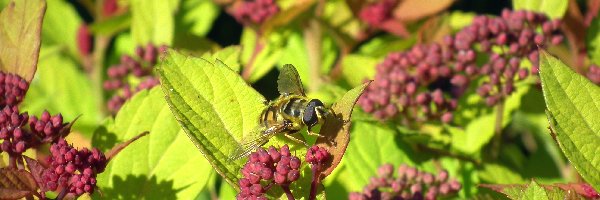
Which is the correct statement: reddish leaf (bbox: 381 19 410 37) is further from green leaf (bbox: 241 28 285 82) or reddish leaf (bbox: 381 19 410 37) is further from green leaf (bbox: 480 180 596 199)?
green leaf (bbox: 480 180 596 199)

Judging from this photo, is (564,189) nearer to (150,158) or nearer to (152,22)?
(150,158)

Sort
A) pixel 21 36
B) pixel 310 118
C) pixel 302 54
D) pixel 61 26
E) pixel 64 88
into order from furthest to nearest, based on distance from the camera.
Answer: pixel 61 26, pixel 64 88, pixel 302 54, pixel 21 36, pixel 310 118

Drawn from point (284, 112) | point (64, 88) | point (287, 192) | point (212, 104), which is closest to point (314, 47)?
point (64, 88)

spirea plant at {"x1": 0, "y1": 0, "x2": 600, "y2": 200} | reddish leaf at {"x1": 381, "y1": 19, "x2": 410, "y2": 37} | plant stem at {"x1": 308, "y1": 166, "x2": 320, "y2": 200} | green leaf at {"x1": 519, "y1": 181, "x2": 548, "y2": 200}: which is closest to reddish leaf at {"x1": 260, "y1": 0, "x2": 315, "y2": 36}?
spirea plant at {"x1": 0, "y1": 0, "x2": 600, "y2": 200}

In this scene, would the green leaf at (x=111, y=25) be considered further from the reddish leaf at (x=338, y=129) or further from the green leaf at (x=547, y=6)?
the reddish leaf at (x=338, y=129)

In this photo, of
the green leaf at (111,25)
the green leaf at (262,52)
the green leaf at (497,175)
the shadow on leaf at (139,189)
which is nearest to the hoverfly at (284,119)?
the shadow on leaf at (139,189)

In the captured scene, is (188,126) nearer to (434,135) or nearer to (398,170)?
(398,170)
